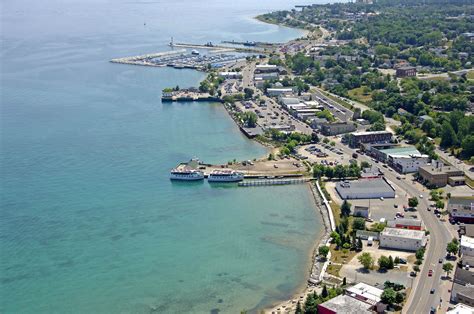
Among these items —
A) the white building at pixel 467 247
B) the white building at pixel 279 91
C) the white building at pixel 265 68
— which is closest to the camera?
the white building at pixel 467 247

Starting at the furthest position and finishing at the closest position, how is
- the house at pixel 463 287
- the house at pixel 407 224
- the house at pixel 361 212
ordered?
the house at pixel 361 212, the house at pixel 407 224, the house at pixel 463 287

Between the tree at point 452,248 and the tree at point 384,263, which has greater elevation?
the tree at point 452,248

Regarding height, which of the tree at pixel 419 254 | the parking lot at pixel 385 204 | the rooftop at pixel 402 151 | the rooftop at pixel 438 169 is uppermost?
the rooftop at pixel 402 151

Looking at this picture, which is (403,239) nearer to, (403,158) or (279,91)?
(403,158)

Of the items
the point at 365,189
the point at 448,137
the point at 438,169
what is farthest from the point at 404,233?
the point at 448,137

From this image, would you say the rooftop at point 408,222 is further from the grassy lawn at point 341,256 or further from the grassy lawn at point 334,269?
the grassy lawn at point 334,269

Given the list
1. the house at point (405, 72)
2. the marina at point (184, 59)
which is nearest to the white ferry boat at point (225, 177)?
the house at point (405, 72)
